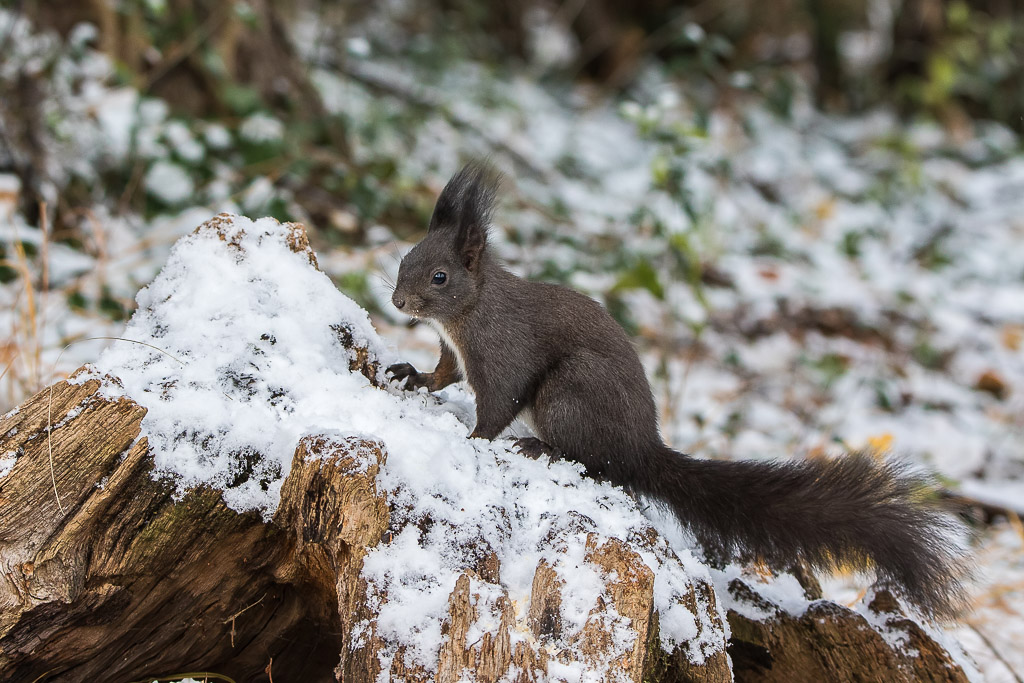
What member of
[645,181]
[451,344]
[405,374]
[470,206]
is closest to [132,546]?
[405,374]

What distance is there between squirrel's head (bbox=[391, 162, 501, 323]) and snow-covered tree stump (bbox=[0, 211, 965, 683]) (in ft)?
1.07

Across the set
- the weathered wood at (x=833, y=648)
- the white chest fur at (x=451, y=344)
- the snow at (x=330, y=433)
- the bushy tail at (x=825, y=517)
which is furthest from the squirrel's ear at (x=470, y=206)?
the weathered wood at (x=833, y=648)

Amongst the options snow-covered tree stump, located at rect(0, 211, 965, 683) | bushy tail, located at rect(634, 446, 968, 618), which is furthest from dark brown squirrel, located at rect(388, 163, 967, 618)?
snow-covered tree stump, located at rect(0, 211, 965, 683)

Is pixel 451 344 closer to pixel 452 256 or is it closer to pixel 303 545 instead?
pixel 452 256

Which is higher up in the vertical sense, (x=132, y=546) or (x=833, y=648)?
(x=132, y=546)

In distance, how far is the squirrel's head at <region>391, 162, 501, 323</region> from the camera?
2.07m

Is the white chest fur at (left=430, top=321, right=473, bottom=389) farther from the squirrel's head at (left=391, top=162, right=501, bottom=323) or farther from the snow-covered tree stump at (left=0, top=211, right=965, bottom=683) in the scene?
the snow-covered tree stump at (left=0, top=211, right=965, bottom=683)

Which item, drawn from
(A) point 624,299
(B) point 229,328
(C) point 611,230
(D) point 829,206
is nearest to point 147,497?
(B) point 229,328

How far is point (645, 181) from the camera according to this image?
6.25 meters

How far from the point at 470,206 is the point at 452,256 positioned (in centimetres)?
12

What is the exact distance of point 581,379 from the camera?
1997 millimetres

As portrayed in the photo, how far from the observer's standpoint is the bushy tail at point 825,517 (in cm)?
169

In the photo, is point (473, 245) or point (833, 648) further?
point (473, 245)

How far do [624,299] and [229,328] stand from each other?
3.32m
